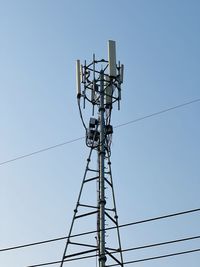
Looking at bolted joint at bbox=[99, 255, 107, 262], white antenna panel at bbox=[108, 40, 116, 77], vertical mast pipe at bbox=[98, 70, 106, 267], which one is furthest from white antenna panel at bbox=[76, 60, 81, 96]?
bolted joint at bbox=[99, 255, 107, 262]

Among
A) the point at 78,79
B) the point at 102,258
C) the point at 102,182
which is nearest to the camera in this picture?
the point at 102,258

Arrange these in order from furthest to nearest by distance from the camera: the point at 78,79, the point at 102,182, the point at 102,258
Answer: the point at 78,79 < the point at 102,182 < the point at 102,258

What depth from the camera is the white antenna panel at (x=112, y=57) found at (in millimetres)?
21561

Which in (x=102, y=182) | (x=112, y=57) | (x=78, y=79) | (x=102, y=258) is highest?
(x=112, y=57)

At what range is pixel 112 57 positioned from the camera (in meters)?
21.8

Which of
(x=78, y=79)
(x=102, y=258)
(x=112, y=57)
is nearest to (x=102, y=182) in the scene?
(x=102, y=258)

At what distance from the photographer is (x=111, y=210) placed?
19359mm

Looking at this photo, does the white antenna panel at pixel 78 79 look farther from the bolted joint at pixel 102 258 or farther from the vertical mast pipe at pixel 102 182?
the bolted joint at pixel 102 258

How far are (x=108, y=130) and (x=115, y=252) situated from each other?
474cm

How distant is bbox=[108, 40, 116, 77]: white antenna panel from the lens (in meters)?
21.6

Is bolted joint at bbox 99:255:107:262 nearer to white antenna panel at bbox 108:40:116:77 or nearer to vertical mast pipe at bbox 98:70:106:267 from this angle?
vertical mast pipe at bbox 98:70:106:267

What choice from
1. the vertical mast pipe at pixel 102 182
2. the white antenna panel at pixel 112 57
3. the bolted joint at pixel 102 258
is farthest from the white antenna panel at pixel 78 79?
the bolted joint at pixel 102 258

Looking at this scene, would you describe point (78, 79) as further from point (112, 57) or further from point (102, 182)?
point (102, 182)

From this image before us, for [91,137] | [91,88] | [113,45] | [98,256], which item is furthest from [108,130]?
[98,256]
